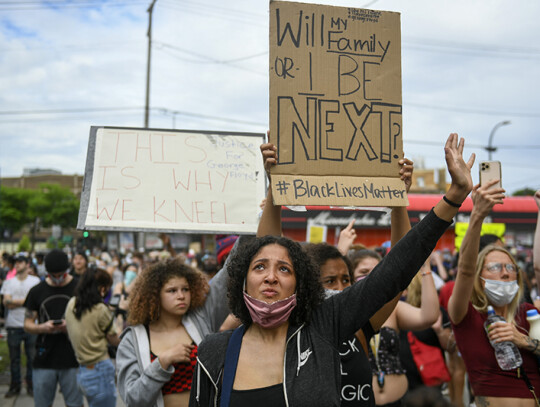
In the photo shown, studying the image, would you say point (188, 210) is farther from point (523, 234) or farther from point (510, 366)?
point (523, 234)

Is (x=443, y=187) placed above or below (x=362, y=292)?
above

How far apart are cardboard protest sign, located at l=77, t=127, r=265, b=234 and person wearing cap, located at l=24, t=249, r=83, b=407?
2572 millimetres

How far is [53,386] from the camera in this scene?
5.39 m

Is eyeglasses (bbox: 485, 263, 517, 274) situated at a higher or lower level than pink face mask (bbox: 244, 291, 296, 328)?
higher

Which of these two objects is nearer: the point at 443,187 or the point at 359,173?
the point at 359,173

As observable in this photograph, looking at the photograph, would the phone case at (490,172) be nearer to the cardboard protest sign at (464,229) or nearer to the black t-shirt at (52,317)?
the black t-shirt at (52,317)

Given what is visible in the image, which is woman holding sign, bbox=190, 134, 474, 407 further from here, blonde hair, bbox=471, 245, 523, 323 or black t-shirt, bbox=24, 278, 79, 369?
black t-shirt, bbox=24, 278, 79, 369

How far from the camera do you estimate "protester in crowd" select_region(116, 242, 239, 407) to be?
3.00 meters

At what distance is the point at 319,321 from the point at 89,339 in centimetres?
335

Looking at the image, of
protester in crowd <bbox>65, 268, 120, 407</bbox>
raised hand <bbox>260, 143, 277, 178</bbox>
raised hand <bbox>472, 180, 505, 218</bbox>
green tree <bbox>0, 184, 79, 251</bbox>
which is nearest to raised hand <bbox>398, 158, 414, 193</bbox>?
raised hand <bbox>472, 180, 505, 218</bbox>

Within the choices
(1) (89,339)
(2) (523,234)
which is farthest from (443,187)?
(1) (89,339)

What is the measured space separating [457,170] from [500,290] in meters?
1.57

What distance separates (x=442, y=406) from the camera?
0.81 metres

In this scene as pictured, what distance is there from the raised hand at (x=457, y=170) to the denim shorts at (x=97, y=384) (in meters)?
3.96
